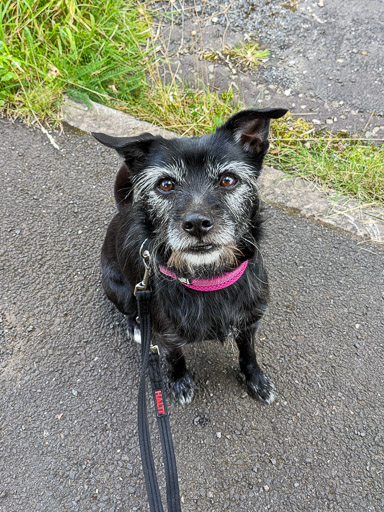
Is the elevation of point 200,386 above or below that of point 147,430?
below

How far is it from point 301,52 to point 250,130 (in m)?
3.18

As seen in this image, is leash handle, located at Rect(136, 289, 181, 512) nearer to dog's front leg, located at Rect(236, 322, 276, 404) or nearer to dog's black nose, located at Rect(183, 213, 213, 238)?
dog's black nose, located at Rect(183, 213, 213, 238)

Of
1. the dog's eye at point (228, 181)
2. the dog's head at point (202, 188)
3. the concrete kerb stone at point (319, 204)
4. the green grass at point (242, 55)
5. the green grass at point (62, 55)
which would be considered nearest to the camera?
the dog's head at point (202, 188)

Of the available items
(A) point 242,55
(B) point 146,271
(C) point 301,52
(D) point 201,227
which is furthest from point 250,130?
(C) point 301,52

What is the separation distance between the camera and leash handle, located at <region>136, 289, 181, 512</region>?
1653 mm

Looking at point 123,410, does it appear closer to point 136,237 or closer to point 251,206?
point 136,237

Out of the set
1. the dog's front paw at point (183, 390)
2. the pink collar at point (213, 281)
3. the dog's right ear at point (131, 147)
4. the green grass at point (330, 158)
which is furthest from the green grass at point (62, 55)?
the dog's front paw at point (183, 390)

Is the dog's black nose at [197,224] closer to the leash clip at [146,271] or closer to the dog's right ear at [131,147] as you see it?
the leash clip at [146,271]

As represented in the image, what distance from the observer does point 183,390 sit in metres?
2.55

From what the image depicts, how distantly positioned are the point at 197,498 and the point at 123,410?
26.2 inches

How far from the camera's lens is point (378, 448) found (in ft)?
7.66

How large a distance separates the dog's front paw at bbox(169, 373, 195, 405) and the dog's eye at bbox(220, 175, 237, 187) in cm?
126

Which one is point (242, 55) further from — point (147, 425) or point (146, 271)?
point (147, 425)

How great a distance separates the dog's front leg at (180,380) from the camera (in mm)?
2524
